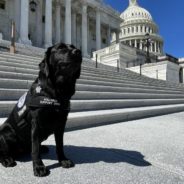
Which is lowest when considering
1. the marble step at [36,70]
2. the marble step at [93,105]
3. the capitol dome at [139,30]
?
the marble step at [93,105]

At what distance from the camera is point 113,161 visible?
11.3 ft

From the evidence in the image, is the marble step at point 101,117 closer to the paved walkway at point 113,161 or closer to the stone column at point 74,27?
the paved walkway at point 113,161

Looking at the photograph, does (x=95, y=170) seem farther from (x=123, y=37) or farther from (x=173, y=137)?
(x=123, y=37)

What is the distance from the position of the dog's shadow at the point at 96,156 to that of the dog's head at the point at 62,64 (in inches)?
43.3

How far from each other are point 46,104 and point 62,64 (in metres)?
0.47

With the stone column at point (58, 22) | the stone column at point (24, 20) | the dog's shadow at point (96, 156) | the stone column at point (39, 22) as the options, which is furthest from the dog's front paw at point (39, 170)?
the stone column at point (58, 22)

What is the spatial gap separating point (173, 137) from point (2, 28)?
34.3 m

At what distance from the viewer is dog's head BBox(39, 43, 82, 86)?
2.67 m

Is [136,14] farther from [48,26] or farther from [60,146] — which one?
[60,146]

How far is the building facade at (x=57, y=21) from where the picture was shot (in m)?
33.0

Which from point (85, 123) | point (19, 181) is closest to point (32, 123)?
point (19, 181)

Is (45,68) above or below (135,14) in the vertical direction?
below

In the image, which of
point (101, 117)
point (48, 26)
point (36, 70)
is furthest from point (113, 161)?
point (48, 26)

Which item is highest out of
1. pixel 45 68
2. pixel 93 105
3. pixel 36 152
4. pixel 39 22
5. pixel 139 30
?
pixel 139 30
